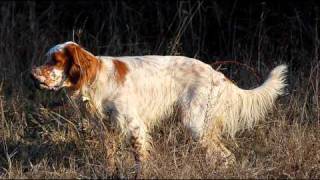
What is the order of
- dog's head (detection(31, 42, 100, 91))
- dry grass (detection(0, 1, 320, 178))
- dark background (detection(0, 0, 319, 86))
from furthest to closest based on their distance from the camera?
dark background (detection(0, 0, 319, 86))
dog's head (detection(31, 42, 100, 91))
dry grass (detection(0, 1, 320, 178))

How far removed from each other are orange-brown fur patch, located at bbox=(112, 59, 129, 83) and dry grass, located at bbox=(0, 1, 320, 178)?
1.16 ft

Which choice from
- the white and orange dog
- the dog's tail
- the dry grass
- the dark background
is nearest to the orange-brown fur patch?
the white and orange dog

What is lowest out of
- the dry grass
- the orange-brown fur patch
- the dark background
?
the dry grass

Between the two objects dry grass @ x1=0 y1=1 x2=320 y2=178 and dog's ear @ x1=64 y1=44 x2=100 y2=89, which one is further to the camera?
dog's ear @ x1=64 y1=44 x2=100 y2=89

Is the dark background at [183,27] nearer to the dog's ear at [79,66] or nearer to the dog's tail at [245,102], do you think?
the dog's tail at [245,102]

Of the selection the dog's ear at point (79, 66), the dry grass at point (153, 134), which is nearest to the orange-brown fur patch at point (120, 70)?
the dog's ear at point (79, 66)

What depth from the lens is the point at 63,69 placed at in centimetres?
576

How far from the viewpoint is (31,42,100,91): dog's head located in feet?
18.7

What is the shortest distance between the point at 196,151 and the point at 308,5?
4421 millimetres

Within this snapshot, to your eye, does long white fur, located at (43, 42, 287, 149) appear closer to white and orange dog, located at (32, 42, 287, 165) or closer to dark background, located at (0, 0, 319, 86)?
white and orange dog, located at (32, 42, 287, 165)

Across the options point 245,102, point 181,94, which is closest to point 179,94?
point 181,94

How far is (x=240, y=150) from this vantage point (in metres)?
6.25

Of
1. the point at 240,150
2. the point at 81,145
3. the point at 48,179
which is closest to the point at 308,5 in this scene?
the point at 240,150

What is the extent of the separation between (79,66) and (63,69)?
125 millimetres
